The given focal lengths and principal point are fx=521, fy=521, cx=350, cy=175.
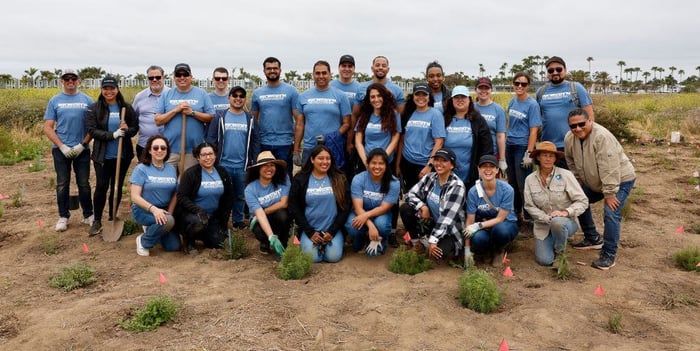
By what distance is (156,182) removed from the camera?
557 centimetres

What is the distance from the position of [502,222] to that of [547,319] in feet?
4.39

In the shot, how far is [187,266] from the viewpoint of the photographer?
5336 millimetres

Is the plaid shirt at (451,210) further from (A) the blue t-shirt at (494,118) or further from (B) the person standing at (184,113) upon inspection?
(B) the person standing at (184,113)

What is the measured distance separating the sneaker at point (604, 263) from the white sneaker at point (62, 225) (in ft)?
20.4

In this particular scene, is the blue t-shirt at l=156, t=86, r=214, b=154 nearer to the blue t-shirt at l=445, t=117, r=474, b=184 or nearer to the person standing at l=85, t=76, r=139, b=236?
the person standing at l=85, t=76, r=139, b=236

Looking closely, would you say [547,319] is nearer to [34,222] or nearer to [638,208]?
[638,208]

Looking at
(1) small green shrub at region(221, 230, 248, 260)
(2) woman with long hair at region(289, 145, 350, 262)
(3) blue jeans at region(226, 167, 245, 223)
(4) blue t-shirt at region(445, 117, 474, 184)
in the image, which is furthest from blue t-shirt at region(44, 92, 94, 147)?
(4) blue t-shirt at region(445, 117, 474, 184)

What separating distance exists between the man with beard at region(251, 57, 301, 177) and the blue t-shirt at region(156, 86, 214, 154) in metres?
0.62

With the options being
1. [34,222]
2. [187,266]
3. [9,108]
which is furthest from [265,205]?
[9,108]

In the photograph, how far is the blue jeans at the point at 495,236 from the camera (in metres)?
5.16

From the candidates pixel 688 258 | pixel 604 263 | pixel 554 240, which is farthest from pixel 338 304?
pixel 688 258

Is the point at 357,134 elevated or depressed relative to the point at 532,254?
Answer: elevated

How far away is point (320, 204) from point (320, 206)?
0.08ft

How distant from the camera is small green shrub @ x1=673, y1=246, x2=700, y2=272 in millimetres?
5152
